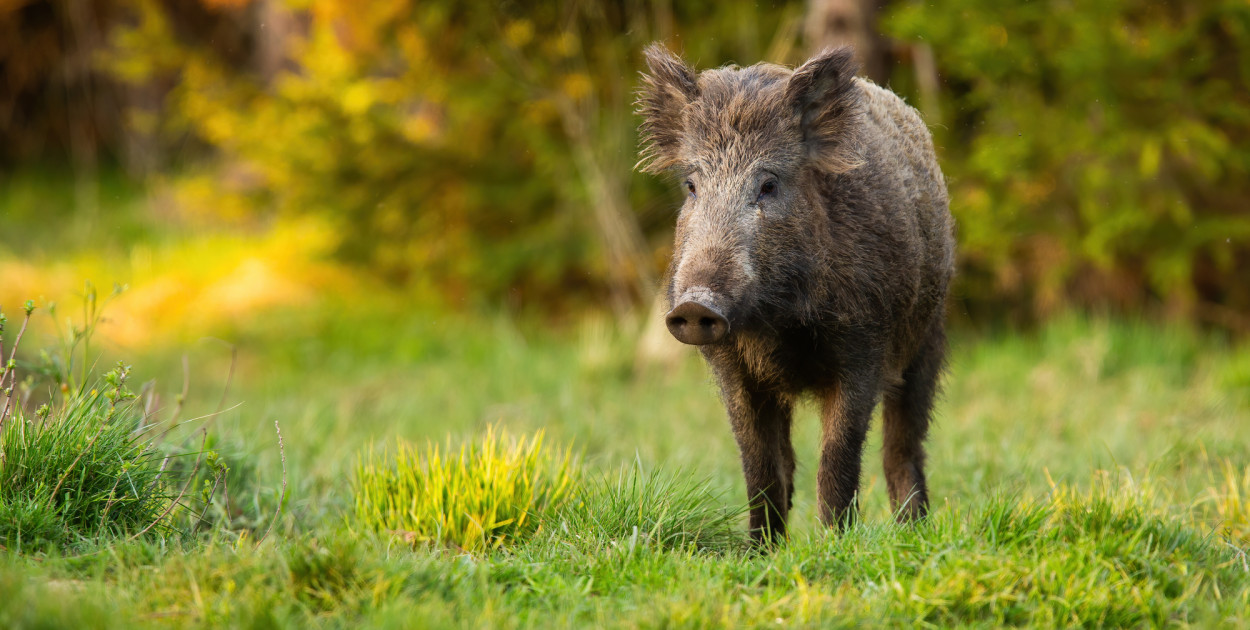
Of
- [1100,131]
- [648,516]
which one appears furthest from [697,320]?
[1100,131]

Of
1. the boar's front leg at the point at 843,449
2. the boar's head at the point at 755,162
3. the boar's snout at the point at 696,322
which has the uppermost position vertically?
the boar's head at the point at 755,162

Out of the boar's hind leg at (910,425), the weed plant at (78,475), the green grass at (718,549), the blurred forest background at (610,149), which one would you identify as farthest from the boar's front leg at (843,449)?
the blurred forest background at (610,149)

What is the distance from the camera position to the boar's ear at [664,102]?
407 cm

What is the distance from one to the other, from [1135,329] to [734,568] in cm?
635

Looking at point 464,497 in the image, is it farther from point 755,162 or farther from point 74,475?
point 755,162

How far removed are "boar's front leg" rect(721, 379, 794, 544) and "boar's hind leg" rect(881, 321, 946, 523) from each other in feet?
2.50

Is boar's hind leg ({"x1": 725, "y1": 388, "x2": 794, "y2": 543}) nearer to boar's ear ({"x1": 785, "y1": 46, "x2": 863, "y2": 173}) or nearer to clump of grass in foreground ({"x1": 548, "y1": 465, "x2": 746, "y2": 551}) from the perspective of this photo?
clump of grass in foreground ({"x1": 548, "y1": 465, "x2": 746, "y2": 551})

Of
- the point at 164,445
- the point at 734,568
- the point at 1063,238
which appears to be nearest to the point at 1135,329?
the point at 1063,238

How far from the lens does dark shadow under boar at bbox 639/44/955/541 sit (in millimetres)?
3730

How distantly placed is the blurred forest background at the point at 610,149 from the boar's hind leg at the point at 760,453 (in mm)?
3040

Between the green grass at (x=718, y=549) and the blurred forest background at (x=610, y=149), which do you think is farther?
the blurred forest background at (x=610, y=149)

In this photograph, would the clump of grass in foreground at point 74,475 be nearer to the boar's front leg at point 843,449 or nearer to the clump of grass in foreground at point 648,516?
the clump of grass in foreground at point 648,516

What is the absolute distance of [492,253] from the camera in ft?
32.5

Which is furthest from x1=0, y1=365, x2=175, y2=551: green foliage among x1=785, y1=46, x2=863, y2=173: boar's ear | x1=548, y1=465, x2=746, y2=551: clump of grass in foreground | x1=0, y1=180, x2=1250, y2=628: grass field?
x1=785, y1=46, x2=863, y2=173: boar's ear
